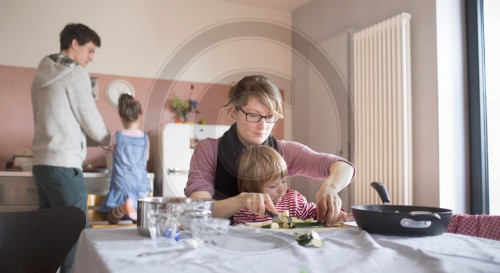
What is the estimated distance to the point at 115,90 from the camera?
4.07 meters

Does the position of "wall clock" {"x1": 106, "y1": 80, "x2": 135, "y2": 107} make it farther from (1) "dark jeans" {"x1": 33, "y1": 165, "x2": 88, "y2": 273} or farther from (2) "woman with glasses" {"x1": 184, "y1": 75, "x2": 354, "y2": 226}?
(2) "woman with glasses" {"x1": 184, "y1": 75, "x2": 354, "y2": 226}

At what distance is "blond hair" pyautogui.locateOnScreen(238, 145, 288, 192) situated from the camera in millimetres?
1498

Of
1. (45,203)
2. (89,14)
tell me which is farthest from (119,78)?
(45,203)

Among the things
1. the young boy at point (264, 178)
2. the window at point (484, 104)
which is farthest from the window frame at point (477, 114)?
the young boy at point (264, 178)

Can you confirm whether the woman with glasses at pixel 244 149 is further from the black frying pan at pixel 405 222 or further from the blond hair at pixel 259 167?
the black frying pan at pixel 405 222

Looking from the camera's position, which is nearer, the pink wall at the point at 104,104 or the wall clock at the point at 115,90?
the pink wall at the point at 104,104

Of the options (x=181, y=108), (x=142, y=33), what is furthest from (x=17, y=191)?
(x=142, y=33)

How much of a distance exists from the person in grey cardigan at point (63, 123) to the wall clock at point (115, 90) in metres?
1.63

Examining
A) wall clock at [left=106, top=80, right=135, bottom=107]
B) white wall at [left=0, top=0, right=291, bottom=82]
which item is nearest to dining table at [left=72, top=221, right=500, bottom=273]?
white wall at [left=0, top=0, right=291, bottom=82]

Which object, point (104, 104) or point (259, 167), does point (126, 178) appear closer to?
point (104, 104)

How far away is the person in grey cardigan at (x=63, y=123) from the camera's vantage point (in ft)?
7.48

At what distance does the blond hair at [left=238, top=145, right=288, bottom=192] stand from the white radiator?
1997mm

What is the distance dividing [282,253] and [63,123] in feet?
5.84

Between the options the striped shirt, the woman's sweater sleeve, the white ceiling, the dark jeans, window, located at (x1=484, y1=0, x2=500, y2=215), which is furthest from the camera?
the white ceiling
